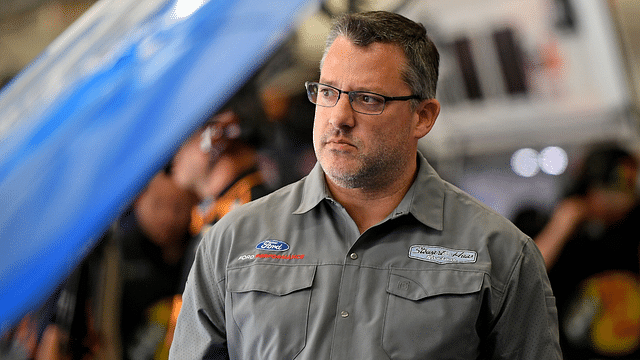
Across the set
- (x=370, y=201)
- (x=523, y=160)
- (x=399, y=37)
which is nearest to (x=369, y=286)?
(x=370, y=201)

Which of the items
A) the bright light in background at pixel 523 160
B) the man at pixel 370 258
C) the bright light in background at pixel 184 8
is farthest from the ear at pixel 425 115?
the bright light in background at pixel 184 8

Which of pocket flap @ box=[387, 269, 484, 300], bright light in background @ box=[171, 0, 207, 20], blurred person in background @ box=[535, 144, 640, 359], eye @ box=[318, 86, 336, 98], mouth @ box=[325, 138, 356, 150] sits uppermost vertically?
bright light in background @ box=[171, 0, 207, 20]

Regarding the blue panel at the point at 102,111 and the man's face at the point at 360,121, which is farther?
the blue panel at the point at 102,111

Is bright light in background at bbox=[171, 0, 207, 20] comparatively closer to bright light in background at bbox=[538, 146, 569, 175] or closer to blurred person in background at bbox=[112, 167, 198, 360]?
blurred person in background at bbox=[112, 167, 198, 360]

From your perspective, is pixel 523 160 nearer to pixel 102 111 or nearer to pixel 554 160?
pixel 554 160

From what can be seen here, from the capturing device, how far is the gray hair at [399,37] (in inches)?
32.8

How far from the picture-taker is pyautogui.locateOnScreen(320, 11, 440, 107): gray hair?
83 cm

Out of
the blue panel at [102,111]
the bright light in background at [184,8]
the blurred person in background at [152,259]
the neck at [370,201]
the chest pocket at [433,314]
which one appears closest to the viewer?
the chest pocket at [433,314]

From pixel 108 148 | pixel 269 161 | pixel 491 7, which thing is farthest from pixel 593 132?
pixel 108 148

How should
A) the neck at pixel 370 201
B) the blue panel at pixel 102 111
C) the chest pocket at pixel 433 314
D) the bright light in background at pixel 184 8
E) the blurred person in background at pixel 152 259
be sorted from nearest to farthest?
the chest pocket at pixel 433 314 < the neck at pixel 370 201 < the blue panel at pixel 102 111 < the bright light in background at pixel 184 8 < the blurred person in background at pixel 152 259

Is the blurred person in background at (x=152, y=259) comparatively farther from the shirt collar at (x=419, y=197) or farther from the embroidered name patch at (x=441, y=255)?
the embroidered name patch at (x=441, y=255)

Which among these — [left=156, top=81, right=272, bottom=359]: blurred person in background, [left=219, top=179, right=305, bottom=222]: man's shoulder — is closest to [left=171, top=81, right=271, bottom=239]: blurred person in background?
[left=156, top=81, right=272, bottom=359]: blurred person in background

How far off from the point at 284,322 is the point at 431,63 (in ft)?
1.48

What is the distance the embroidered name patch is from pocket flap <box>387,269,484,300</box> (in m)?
0.02
